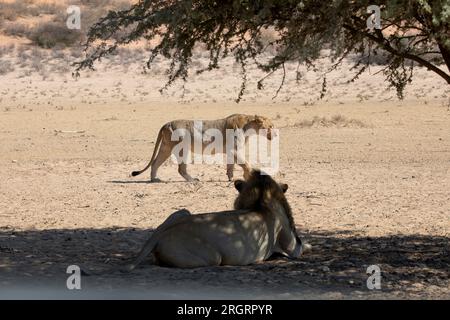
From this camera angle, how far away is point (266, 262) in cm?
1065

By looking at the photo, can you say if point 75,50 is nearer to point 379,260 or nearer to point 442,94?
point 442,94

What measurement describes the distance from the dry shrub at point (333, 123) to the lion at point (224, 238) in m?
17.5

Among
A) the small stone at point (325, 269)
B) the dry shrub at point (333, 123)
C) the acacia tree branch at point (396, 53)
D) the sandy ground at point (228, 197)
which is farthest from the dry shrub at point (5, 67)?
the small stone at point (325, 269)

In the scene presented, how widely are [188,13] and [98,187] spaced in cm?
818

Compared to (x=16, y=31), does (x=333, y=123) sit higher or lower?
lower

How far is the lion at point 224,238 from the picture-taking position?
10.1m

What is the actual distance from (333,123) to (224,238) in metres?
18.9

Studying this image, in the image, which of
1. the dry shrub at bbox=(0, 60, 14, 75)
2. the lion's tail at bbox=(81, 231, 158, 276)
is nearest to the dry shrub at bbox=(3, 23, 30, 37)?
the dry shrub at bbox=(0, 60, 14, 75)

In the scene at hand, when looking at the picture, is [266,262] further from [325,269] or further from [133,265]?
[133,265]

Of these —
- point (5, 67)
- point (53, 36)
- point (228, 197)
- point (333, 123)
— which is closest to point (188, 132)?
point (228, 197)

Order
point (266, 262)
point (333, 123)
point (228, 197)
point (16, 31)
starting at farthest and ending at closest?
1. point (16, 31)
2. point (333, 123)
3. point (228, 197)
4. point (266, 262)

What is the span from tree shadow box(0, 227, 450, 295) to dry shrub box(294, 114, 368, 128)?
619 inches

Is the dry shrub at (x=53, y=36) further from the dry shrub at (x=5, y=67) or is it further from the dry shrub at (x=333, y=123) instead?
the dry shrub at (x=333, y=123)

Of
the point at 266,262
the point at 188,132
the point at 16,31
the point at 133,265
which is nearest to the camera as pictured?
the point at 133,265
